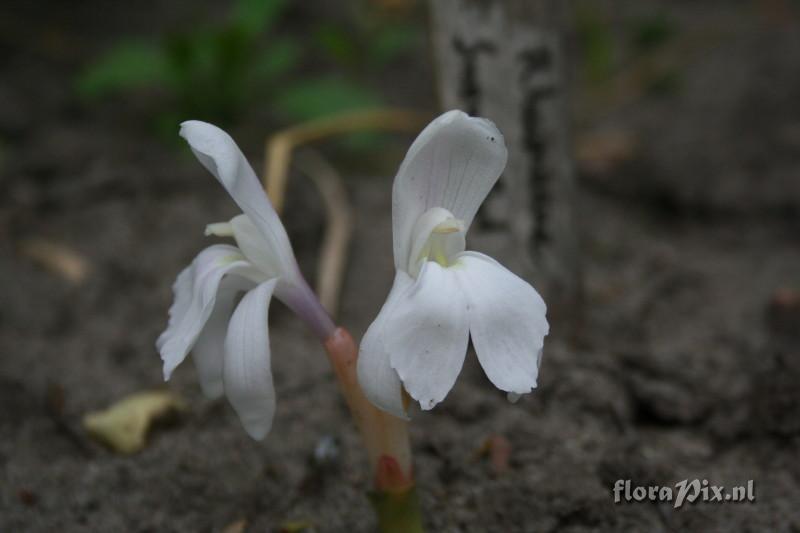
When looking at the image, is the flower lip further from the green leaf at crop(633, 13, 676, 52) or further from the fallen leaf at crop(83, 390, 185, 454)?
the green leaf at crop(633, 13, 676, 52)

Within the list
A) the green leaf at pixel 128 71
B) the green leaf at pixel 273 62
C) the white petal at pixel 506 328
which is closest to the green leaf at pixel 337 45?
the green leaf at pixel 273 62

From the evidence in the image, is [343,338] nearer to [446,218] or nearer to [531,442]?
[446,218]

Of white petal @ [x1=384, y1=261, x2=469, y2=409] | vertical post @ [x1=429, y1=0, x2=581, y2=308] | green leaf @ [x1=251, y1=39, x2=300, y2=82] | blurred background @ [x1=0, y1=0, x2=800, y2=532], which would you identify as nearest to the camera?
white petal @ [x1=384, y1=261, x2=469, y2=409]

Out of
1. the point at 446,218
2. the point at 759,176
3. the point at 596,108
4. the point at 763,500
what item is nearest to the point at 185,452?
the point at 446,218

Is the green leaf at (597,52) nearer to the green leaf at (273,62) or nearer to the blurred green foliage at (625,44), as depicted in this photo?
the blurred green foliage at (625,44)

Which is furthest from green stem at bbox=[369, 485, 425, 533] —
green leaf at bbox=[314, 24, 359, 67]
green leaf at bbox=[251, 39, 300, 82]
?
green leaf at bbox=[314, 24, 359, 67]

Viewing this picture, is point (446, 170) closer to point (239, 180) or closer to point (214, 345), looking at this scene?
point (239, 180)

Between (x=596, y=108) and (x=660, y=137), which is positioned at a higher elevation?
(x=596, y=108)
